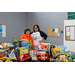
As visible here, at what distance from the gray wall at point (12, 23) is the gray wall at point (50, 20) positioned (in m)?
0.49

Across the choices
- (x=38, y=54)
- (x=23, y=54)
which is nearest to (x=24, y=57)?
(x=23, y=54)

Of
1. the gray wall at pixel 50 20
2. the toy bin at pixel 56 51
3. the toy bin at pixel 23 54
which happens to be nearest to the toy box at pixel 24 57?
the toy bin at pixel 23 54

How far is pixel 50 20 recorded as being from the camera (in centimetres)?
505

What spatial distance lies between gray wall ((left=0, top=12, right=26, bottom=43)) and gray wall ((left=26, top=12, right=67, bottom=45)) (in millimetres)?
495

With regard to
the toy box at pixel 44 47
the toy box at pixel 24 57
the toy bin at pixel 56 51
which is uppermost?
the toy box at pixel 44 47

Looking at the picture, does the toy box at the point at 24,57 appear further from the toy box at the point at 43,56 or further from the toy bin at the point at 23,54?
the toy box at the point at 43,56

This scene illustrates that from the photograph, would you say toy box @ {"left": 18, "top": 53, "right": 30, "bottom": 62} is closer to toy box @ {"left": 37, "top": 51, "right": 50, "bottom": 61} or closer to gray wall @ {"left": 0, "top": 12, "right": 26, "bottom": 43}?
toy box @ {"left": 37, "top": 51, "right": 50, "bottom": 61}

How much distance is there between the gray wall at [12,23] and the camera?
4816mm

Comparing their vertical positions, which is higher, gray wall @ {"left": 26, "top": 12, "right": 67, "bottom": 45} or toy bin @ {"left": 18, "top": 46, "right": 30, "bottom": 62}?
gray wall @ {"left": 26, "top": 12, "right": 67, "bottom": 45}

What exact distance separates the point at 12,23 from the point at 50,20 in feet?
6.72

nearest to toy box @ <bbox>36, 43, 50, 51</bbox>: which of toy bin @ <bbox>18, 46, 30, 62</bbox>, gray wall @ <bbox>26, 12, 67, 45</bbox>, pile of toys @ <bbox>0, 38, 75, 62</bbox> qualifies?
pile of toys @ <bbox>0, 38, 75, 62</bbox>

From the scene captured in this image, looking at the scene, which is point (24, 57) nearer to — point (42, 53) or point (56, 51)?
point (42, 53)

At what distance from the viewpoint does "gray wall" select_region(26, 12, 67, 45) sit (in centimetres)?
475

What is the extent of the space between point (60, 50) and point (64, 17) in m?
3.16
